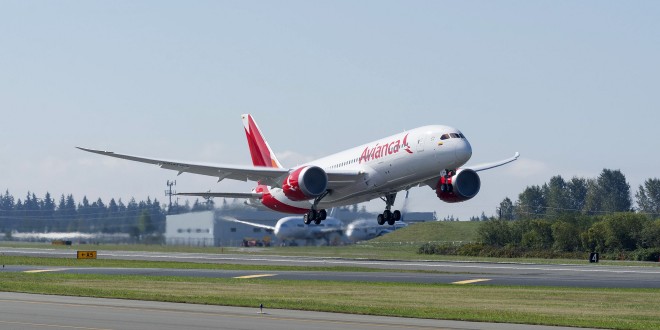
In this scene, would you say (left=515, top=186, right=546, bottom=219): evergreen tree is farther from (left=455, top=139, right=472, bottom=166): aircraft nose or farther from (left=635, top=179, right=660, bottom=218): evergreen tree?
(left=455, top=139, right=472, bottom=166): aircraft nose

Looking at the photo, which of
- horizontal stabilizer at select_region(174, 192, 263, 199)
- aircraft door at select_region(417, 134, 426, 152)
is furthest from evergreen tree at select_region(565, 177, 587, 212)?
aircraft door at select_region(417, 134, 426, 152)

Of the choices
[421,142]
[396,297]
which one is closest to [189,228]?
[421,142]

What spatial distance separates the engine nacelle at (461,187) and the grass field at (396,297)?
18839mm

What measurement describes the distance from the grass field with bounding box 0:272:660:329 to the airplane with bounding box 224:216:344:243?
34965 millimetres

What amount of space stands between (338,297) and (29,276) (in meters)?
17.5

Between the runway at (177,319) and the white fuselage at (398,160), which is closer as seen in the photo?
the runway at (177,319)

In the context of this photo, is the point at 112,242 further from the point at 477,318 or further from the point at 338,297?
the point at 477,318

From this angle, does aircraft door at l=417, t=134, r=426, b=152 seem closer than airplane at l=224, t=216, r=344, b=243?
Yes

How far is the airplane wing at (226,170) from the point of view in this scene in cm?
6253

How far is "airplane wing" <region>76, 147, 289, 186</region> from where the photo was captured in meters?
62.5

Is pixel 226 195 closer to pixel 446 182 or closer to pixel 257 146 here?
pixel 257 146

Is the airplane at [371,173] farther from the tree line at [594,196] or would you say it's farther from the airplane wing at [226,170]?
the tree line at [594,196]

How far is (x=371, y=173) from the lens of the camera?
59.4 m

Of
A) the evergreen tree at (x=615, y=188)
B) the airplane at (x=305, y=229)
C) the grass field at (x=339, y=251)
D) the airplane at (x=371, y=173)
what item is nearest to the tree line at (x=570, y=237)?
the grass field at (x=339, y=251)
